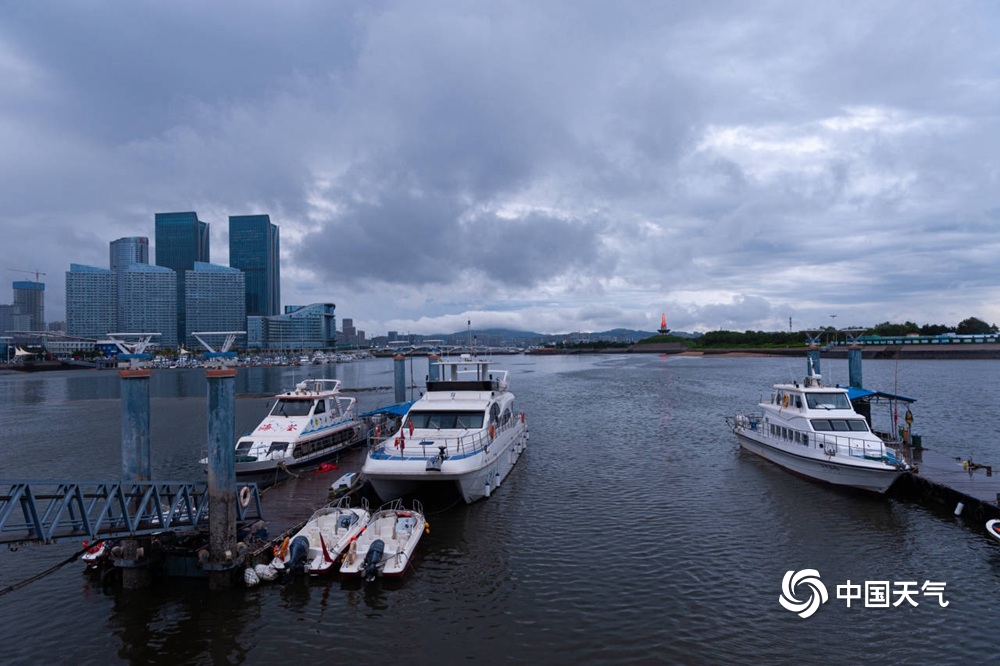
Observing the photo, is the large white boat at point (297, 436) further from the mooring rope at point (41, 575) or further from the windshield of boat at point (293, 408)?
the mooring rope at point (41, 575)

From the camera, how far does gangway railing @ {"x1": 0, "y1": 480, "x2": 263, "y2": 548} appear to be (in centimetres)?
1156

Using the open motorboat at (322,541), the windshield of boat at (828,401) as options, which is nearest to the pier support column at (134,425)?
the open motorboat at (322,541)

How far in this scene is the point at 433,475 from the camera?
62.1 feet

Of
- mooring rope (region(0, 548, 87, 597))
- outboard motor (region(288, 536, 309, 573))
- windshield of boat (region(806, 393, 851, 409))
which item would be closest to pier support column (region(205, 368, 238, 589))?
outboard motor (region(288, 536, 309, 573))

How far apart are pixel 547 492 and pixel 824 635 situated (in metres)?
12.3

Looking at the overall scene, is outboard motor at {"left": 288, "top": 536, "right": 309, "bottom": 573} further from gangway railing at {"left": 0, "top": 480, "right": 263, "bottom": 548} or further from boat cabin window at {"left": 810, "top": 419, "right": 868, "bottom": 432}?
boat cabin window at {"left": 810, "top": 419, "right": 868, "bottom": 432}

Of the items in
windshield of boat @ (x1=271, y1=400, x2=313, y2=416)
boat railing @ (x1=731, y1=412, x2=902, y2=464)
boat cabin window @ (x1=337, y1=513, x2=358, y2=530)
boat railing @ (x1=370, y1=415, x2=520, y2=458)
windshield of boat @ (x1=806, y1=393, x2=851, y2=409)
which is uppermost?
windshield of boat @ (x1=806, y1=393, x2=851, y2=409)

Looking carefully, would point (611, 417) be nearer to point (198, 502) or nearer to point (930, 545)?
point (930, 545)

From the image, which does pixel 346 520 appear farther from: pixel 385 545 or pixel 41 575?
pixel 41 575

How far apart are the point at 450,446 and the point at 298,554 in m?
7.19

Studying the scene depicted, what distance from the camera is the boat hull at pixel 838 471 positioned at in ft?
67.5

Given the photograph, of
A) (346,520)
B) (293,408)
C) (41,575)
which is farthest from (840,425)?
(41,575)

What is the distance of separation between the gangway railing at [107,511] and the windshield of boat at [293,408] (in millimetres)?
10097

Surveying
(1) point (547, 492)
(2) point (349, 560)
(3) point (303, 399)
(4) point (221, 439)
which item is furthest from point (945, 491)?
(3) point (303, 399)
